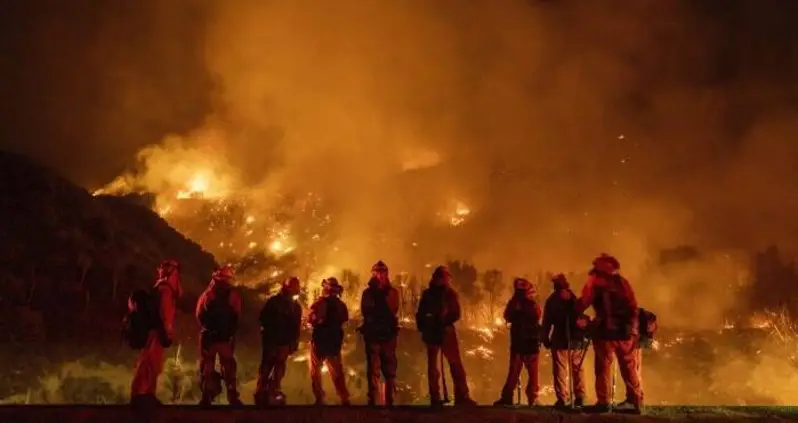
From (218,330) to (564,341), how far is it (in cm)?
705

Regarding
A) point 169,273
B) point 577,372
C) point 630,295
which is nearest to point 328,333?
point 169,273

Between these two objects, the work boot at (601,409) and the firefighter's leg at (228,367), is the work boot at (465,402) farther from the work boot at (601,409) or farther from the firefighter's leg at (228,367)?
the firefighter's leg at (228,367)

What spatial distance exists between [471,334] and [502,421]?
125 metres

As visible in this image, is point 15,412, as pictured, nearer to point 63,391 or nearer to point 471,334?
point 63,391

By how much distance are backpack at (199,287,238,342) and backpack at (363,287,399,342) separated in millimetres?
2733

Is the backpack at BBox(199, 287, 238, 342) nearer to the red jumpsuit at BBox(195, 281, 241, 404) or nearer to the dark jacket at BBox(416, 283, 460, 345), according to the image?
the red jumpsuit at BBox(195, 281, 241, 404)

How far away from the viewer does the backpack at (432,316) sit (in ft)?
41.6

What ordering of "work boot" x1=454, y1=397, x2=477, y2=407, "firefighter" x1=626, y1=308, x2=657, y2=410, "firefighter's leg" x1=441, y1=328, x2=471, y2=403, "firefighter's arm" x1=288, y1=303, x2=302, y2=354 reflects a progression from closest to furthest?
"work boot" x1=454, y1=397, x2=477, y2=407, "firefighter" x1=626, y1=308, x2=657, y2=410, "firefighter's leg" x1=441, y1=328, x2=471, y2=403, "firefighter's arm" x1=288, y1=303, x2=302, y2=354

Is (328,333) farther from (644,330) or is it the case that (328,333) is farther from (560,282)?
(644,330)

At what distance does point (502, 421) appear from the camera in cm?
998

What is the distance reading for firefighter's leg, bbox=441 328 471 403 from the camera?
12.8 meters

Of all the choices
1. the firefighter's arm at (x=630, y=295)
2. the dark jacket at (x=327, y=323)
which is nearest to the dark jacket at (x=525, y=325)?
the firefighter's arm at (x=630, y=295)

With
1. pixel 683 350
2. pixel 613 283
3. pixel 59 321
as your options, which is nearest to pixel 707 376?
pixel 683 350

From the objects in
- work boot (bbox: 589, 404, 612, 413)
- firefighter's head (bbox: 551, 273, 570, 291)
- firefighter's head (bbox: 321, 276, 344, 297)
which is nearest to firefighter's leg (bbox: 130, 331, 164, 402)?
firefighter's head (bbox: 321, 276, 344, 297)
